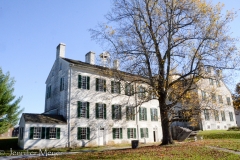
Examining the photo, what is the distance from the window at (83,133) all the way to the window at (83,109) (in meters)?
1.48

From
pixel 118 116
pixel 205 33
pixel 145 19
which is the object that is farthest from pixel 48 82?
pixel 205 33

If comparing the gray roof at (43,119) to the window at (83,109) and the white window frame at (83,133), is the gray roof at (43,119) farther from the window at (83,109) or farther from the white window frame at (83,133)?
the white window frame at (83,133)

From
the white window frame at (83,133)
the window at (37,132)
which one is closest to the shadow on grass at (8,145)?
the window at (37,132)

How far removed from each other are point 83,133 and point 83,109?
2.75 meters

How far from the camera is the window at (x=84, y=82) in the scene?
2411 cm

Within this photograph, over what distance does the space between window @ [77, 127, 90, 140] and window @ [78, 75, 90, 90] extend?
4888mm

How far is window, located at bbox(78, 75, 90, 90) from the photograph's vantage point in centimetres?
2411

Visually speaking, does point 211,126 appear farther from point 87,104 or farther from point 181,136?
point 87,104

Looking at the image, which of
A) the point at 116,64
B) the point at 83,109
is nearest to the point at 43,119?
the point at 83,109

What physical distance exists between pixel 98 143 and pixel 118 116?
4.49 metres

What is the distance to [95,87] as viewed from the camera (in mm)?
25375

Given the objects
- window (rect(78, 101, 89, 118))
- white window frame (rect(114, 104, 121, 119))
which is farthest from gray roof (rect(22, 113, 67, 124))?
white window frame (rect(114, 104, 121, 119))

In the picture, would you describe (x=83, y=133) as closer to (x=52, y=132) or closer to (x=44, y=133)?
(x=52, y=132)

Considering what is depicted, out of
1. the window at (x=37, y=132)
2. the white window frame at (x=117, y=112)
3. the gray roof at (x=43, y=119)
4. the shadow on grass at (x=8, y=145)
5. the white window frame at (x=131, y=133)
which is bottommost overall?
the shadow on grass at (x=8, y=145)
